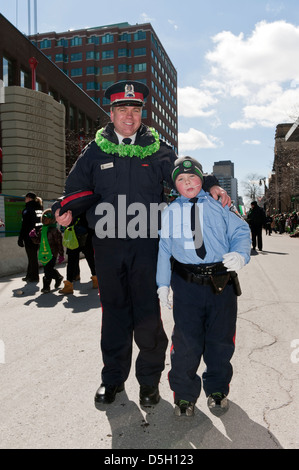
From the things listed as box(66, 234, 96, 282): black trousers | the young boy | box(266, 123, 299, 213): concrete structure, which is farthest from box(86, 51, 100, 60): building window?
the young boy

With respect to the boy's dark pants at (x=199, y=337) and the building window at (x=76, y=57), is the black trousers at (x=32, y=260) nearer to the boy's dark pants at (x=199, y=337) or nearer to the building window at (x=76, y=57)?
the boy's dark pants at (x=199, y=337)

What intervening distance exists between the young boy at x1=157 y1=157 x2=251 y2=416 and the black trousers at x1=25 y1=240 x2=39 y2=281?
6.47m

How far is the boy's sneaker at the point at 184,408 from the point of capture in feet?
8.71

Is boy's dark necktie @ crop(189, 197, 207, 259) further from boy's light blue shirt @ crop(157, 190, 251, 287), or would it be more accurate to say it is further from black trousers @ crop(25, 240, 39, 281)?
black trousers @ crop(25, 240, 39, 281)

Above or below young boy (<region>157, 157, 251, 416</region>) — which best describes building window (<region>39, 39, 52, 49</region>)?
above

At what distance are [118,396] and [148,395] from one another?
28 cm

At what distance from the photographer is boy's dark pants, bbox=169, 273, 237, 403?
271cm

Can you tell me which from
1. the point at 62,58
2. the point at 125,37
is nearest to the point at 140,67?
the point at 125,37

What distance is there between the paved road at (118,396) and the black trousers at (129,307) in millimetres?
245

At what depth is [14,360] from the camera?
3.78 meters

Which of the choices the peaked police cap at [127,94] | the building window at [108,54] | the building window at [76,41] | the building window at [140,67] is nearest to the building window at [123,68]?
the building window at [140,67]

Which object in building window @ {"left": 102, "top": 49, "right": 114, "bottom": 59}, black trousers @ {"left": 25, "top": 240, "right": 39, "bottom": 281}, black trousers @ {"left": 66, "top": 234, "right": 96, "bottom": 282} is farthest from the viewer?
building window @ {"left": 102, "top": 49, "right": 114, "bottom": 59}

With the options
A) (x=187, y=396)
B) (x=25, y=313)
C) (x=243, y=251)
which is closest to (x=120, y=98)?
(x=243, y=251)

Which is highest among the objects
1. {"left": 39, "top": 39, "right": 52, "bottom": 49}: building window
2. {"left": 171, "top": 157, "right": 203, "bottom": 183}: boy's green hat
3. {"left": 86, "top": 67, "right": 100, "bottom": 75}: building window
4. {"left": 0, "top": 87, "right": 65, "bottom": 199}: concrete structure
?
{"left": 39, "top": 39, "right": 52, "bottom": 49}: building window
